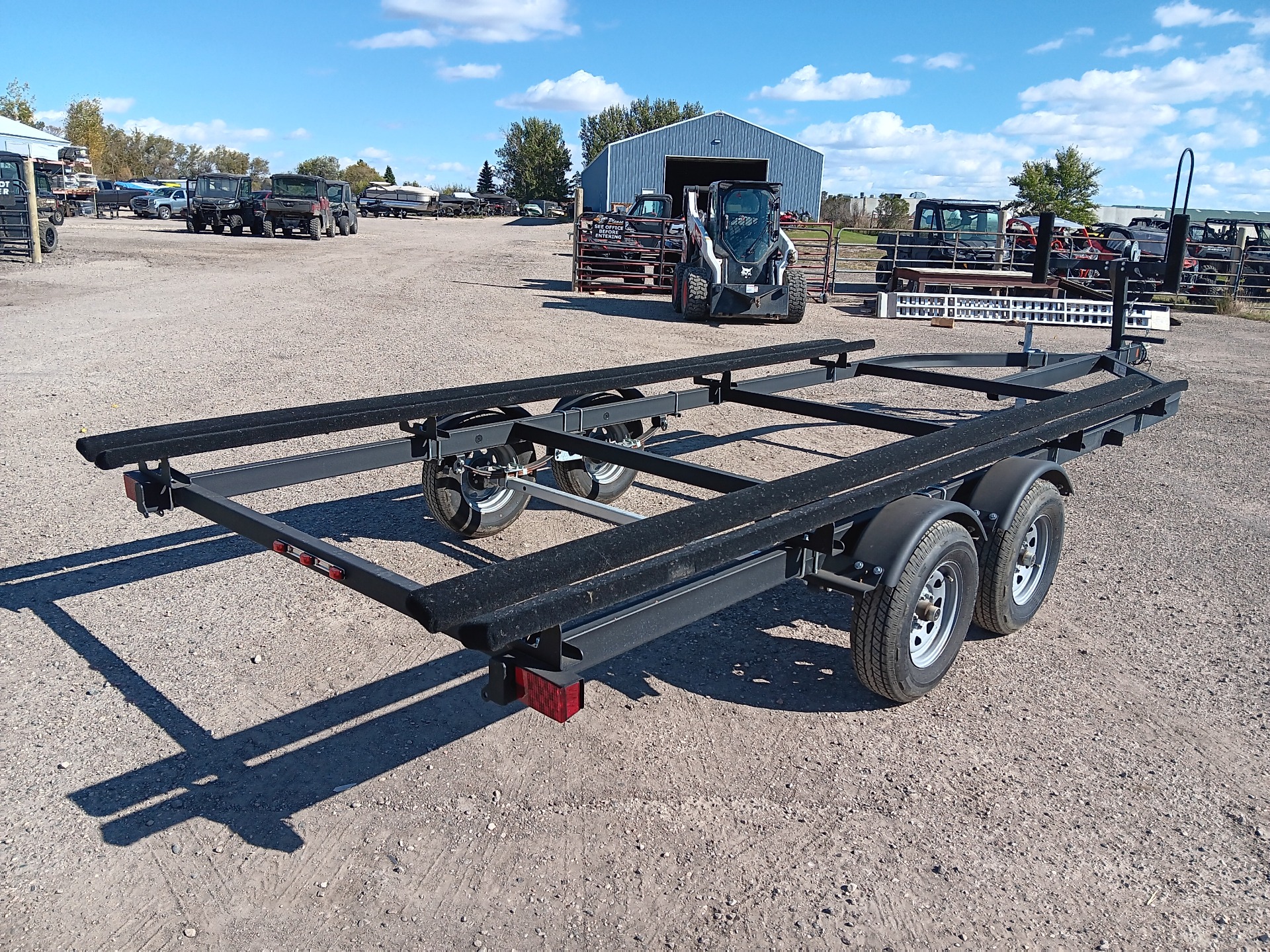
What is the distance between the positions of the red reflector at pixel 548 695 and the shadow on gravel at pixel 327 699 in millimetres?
984

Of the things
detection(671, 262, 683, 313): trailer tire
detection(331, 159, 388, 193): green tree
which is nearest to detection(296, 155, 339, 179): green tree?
detection(331, 159, 388, 193): green tree

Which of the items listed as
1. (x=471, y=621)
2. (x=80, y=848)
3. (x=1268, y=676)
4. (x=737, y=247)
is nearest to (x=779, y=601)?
(x=1268, y=676)

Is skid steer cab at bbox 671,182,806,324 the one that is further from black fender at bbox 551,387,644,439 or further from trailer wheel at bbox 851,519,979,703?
trailer wheel at bbox 851,519,979,703

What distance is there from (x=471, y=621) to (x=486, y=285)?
62.1 ft

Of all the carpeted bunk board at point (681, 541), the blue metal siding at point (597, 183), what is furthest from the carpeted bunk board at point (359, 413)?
the blue metal siding at point (597, 183)

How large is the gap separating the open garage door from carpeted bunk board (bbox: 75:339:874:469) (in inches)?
1407

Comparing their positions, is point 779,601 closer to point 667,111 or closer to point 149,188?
point 149,188

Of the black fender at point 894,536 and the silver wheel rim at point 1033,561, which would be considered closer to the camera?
the black fender at point 894,536

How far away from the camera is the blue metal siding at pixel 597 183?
152ft

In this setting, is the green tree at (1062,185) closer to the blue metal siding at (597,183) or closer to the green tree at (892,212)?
the green tree at (892,212)

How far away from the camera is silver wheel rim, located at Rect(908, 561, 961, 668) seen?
12.4 feet

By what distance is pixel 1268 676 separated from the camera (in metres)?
4.10

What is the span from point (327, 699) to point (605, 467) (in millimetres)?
2799

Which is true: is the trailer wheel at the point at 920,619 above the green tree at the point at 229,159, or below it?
below
